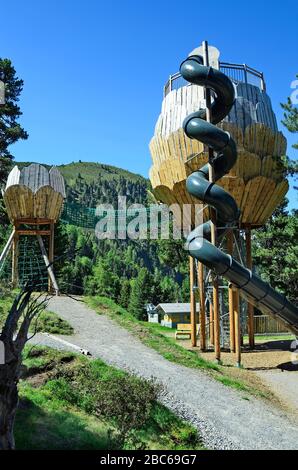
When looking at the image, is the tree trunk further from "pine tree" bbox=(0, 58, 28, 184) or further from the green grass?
"pine tree" bbox=(0, 58, 28, 184)

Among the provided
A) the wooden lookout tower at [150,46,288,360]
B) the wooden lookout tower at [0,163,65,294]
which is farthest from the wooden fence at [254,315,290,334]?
the wooden lookout tower at [0,163,65,294]

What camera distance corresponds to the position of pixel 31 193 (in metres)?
22.0

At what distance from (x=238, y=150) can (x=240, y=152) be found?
0.15m

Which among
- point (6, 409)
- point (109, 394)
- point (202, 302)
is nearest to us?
point (6, 409)

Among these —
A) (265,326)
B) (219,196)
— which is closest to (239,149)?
(219,196)

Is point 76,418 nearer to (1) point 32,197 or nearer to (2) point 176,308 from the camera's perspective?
(1) point 32,197

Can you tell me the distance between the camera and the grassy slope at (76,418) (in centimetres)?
695

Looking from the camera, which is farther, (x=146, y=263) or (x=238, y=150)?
(x=146, y=263)

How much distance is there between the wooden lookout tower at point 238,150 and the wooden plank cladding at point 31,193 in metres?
5.69

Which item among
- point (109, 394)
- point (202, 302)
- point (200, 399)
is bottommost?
point (200, 399)

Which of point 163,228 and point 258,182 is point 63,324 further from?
point 163,228

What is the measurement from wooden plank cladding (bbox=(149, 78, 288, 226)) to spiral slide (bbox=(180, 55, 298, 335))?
12.2ft
